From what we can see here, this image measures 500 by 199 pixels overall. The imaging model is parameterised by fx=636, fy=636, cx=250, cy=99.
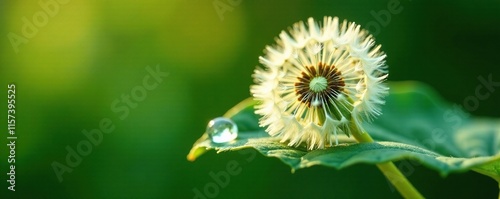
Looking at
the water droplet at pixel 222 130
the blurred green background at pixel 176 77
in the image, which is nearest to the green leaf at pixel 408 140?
the water droplet at pixel 222 130

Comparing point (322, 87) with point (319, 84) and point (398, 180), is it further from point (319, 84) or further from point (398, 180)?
point (398, 180)

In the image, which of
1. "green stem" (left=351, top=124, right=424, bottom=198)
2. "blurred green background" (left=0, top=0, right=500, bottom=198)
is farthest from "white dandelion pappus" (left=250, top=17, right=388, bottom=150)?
"blurred green background" (left=0, top=0, right=500, bottom=198)

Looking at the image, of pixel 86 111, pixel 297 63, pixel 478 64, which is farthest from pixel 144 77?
pixel 297 63

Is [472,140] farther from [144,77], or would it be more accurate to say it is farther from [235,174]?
[144,77]

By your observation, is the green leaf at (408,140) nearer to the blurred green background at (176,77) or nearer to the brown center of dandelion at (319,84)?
the brown center of dandelion at (319,84)

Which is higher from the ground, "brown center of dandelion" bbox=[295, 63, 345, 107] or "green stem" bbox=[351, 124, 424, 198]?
"brown center of dandelion" bbox=[295, 63, 345, 107]

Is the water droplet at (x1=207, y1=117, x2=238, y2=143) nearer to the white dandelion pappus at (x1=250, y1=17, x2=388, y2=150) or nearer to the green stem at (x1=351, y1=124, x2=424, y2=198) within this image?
the white dandelion pappus at (x1=250, y1=17, x2=388, y2=150)

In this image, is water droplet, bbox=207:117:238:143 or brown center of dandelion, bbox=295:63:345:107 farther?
water droplet, bbox=207:117:238:143
